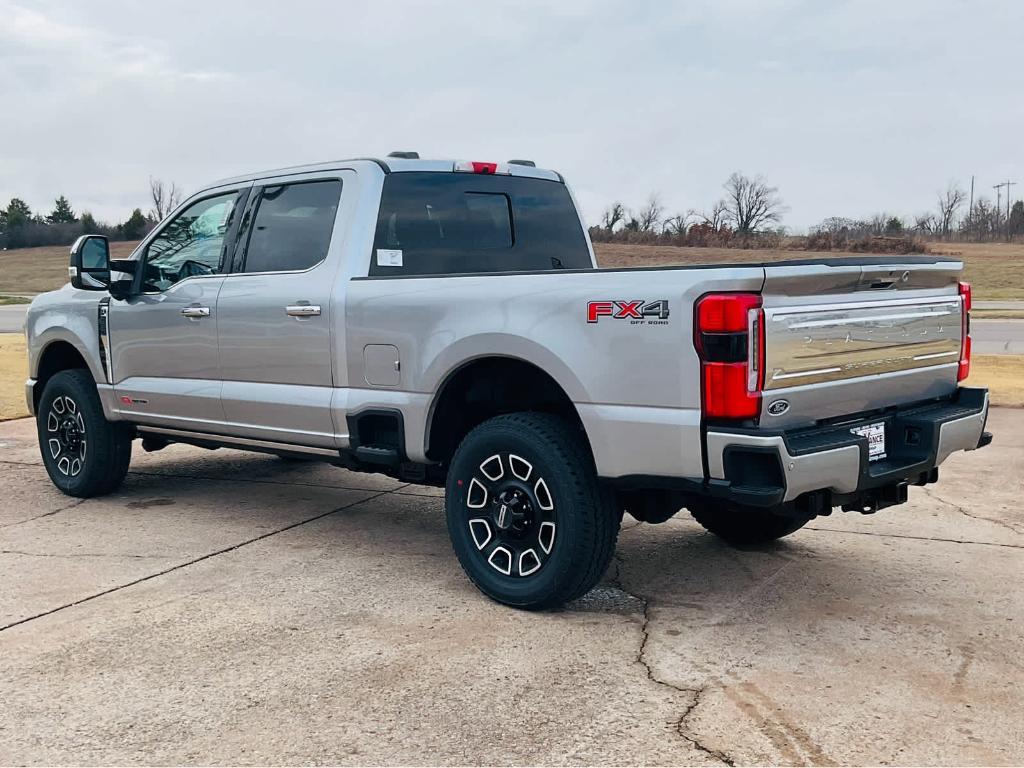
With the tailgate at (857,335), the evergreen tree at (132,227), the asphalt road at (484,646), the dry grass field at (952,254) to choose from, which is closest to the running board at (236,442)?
the asphalt road at (484,646)

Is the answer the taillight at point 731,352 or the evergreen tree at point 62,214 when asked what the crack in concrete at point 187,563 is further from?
the evergreen tree at point 62,214

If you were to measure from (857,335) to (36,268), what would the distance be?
65607 mm

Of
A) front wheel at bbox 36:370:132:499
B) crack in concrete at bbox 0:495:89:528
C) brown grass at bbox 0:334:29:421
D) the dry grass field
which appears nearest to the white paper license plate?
front wheel at bbox 36:370:132:499

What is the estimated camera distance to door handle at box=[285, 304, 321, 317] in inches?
213

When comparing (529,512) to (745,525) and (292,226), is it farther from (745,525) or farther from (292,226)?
(292,226)

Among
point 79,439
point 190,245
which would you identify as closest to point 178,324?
point 190,245

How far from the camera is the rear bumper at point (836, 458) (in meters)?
3.88

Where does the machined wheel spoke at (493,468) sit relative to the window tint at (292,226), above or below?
below

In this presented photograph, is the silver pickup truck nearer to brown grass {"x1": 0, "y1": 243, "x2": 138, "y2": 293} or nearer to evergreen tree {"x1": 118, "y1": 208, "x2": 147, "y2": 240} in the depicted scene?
brown grass {"x1": 0, "y1": 243, "x2": 138, "y2": 293}

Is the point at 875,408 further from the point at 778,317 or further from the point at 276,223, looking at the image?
the point at 276,223

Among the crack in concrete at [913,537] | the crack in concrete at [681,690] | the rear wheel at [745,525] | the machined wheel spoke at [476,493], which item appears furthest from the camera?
the crack in concrete at [913,537]

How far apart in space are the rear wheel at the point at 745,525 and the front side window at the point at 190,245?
3030 millimetres

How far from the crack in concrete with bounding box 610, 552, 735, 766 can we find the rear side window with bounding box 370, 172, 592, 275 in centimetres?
193

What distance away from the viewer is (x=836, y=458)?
4000 millimetres
